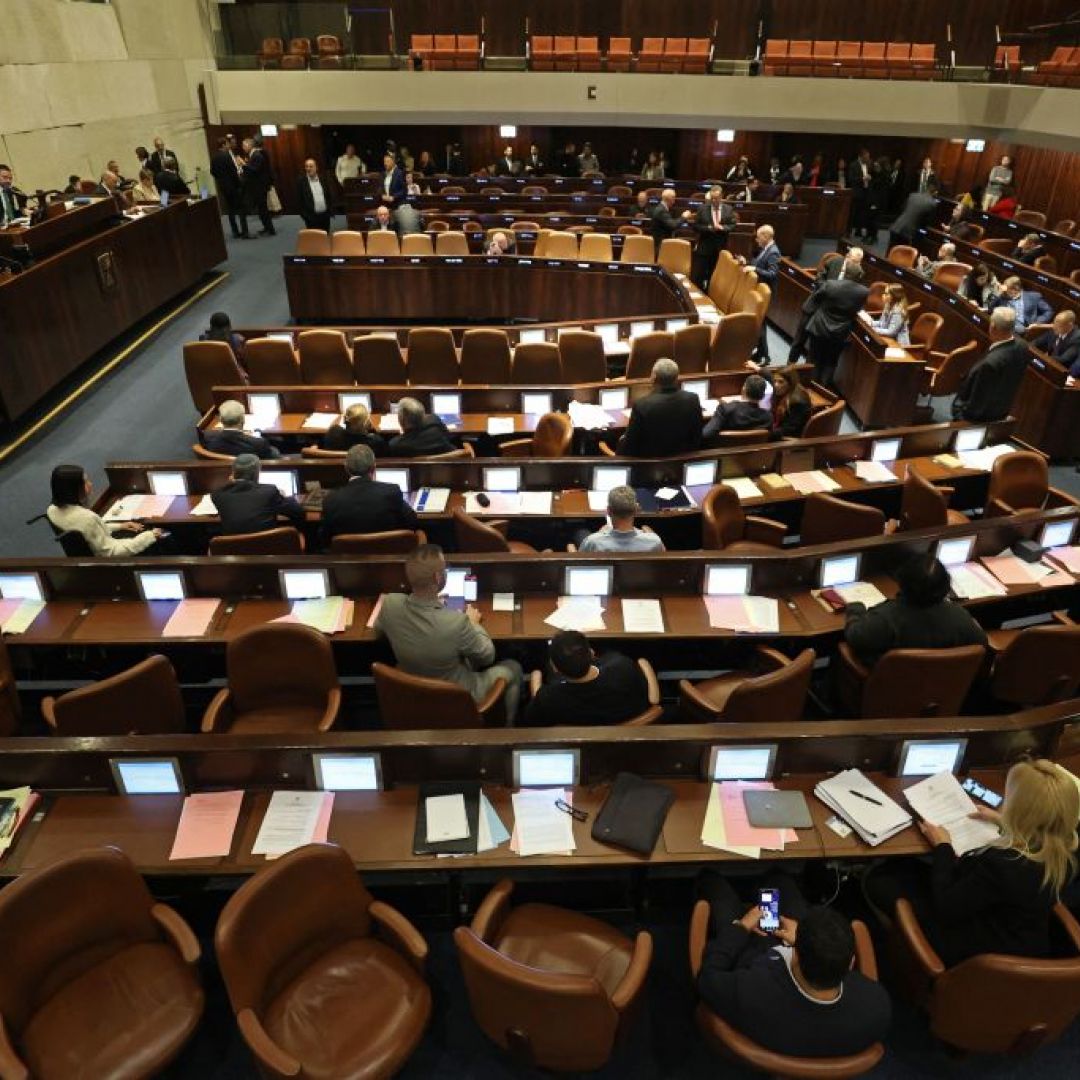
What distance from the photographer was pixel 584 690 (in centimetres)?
335

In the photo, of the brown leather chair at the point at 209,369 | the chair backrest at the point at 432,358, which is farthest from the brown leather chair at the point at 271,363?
the chair backrest at the point at 432,358

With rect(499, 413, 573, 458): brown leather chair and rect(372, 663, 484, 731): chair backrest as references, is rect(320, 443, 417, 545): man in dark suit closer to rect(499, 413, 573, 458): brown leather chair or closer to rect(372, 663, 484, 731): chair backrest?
rect(372, 663, 484, 731): chair backrest

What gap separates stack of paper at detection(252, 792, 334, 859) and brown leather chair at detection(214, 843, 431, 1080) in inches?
11.9

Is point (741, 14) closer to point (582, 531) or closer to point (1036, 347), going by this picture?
point (1036, 347)

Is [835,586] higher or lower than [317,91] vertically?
lower

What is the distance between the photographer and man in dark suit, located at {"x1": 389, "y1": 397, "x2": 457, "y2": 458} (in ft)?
18.6

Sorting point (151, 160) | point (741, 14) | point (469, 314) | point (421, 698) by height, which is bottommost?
point (469, 314)

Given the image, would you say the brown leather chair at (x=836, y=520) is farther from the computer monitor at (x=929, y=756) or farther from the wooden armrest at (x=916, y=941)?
the wooden armrest at (x=916, y=941)

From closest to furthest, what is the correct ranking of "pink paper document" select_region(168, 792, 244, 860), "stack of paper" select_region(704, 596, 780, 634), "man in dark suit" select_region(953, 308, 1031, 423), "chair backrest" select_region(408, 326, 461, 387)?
"pink paper document" select_region(168, 792, 244, 860) < "stack of paper" select_region(704, 596, 780, 634) < "man in dark suit" select_region(953, 308, 1031, 423) < "chair backrest" select_region(408, 326, 461, 387)

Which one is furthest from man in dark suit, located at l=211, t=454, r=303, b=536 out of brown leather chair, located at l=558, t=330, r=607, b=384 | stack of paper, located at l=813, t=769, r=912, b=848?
brown leather chair, located at l=558, t=330, r=607, b=384

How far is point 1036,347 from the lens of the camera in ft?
27.5

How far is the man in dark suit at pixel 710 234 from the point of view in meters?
11.1

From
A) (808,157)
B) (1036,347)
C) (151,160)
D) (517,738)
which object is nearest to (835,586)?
(517,738)

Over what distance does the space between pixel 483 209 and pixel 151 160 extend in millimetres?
5256
